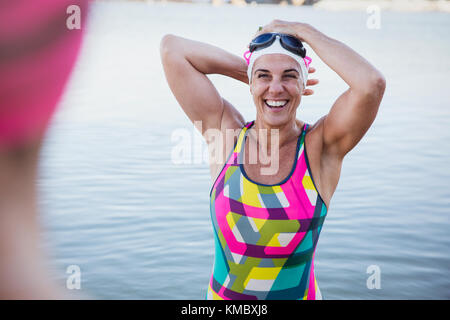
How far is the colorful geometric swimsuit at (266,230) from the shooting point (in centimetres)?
215

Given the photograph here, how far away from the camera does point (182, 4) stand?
71375 mm

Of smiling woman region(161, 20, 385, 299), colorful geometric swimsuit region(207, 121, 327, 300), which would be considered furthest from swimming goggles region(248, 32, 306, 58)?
colorful geometric swimsuit region(207, 121, 327, 300)

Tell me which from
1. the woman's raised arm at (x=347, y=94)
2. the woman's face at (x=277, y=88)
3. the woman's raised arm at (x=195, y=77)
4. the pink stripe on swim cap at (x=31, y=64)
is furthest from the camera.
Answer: the woman's raised arm at (x=195, y=77)

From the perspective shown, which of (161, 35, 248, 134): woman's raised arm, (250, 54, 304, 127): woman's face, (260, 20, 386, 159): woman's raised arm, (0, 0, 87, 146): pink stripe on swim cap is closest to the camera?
(0, 0, 87, 146): pink stripe on swim cap

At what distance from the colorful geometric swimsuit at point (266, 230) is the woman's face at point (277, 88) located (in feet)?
0.54

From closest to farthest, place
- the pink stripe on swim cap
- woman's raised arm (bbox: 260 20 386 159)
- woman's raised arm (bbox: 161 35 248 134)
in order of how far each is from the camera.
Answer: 1. the pink stripe on swim cap
2. woman's raised arm (bbox: 260 20 386 159)
3. woman's raised arm (bbox: 161 35 248 134)

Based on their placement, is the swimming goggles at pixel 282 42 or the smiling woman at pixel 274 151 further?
the swimming goggles at pixel 282 42

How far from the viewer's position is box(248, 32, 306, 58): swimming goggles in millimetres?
2309

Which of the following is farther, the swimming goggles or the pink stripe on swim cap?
the swimming goggles

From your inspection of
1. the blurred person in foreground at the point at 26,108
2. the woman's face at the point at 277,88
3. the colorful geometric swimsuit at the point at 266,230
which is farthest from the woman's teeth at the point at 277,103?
the blurred person in foreground at the point at 26,108

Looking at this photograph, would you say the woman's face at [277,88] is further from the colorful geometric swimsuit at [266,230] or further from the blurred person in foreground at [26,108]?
the blurred person in foreground at [26,108]

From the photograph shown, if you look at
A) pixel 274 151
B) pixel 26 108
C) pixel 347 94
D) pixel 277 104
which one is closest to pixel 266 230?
pixel 274 151

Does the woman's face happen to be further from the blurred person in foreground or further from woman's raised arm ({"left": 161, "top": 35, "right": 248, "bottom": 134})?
the blurred person in foreground

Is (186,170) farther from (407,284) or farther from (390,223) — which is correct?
(407,284)
